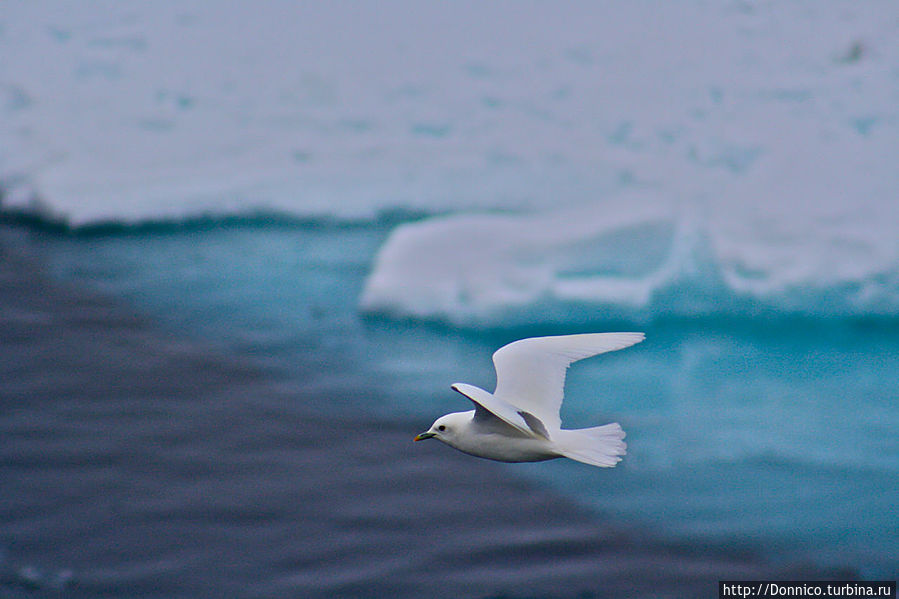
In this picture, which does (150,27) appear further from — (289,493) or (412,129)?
(289,493)

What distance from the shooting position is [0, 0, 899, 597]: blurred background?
18.8 ft

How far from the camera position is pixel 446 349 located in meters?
7.06

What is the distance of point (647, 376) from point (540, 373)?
2.70 metres

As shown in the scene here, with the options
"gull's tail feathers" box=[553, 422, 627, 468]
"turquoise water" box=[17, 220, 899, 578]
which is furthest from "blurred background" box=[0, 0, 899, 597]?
"gull's tail feathers" box=[553, 422, 627, 468]

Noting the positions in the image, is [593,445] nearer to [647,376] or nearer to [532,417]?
[532,417]

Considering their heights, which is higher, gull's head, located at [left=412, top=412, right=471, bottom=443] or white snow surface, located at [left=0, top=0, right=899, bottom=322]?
white snow surface, located at [left=0, top=0, right=899, bottom=322]

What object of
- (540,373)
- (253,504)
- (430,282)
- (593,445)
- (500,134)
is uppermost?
(500,134)

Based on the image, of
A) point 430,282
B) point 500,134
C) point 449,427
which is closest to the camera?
point 449,427

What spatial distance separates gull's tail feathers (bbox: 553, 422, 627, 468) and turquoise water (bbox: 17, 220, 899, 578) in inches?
72.4

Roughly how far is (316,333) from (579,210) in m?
1.96

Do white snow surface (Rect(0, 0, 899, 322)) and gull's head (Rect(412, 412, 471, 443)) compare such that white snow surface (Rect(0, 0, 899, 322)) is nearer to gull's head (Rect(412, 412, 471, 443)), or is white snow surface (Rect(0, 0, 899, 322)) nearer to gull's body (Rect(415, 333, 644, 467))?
gull's body (Rect(415, 333, 644, 467))

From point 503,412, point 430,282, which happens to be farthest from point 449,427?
point 430,282

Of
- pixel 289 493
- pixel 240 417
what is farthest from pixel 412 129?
pixel 289 493

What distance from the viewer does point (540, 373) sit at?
429 centimetres
